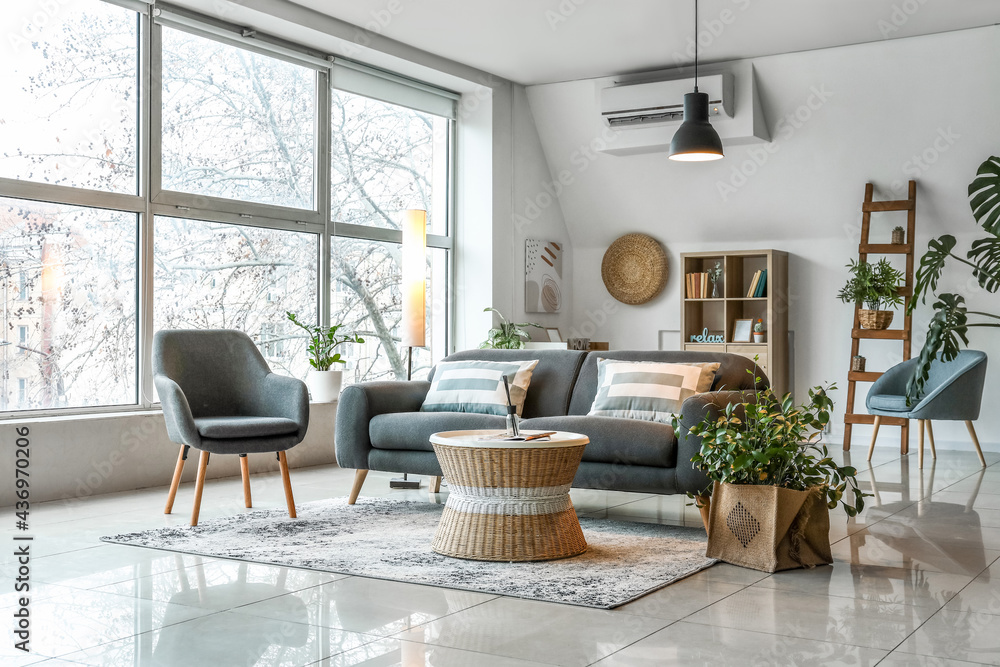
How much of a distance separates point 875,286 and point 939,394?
1.18 m

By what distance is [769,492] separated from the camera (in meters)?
3.28

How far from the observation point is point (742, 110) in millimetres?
7012

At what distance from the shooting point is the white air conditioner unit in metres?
6.90

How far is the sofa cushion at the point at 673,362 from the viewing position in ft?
14.3

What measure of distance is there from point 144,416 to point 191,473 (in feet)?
1.51

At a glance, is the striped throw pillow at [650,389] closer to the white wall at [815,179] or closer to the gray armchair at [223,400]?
the gray armchair at [223,400]

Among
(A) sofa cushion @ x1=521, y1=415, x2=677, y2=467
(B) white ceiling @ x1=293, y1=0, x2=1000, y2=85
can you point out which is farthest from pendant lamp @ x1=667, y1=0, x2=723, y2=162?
(A) sofa cushion @ x1=521, y1=415, x2=677, y2=467

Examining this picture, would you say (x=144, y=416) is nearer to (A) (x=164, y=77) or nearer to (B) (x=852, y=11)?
(A) (x=164, y=77)

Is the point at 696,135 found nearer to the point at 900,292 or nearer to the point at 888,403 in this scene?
the point at 888,403

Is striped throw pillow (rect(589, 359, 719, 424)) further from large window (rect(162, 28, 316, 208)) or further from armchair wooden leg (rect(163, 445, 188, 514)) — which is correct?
large window (rect(162, 28, 316, 208))

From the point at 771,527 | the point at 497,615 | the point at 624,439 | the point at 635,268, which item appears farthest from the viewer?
the point at 635,268

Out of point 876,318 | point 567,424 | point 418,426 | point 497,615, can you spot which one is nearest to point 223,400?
point 418,426

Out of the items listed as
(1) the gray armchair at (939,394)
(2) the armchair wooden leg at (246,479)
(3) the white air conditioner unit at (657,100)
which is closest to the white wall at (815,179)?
(3) the white air conditioner unit at (657,100)

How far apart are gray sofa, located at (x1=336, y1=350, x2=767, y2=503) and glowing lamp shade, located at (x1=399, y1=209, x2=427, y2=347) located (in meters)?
0.72
